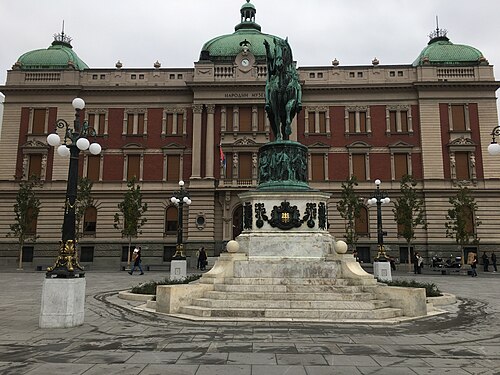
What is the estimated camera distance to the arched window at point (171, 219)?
136 ft

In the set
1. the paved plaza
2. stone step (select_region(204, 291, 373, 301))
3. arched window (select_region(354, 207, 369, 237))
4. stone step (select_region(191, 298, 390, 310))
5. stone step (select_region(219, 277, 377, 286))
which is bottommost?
the paved plaza

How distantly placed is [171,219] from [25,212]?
12.7 meters

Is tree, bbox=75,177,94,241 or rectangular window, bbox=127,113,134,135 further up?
rectangular window, bbox=127,113,134,135

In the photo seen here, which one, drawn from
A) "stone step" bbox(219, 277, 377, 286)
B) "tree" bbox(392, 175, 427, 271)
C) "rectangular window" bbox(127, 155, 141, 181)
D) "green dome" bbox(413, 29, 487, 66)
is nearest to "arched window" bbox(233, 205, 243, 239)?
"rectangular window" bbox(127, 155, 141, 181)

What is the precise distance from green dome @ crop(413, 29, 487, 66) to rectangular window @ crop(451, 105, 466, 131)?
15.8ft

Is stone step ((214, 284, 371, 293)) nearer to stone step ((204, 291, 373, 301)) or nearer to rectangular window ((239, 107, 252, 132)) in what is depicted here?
stone step ((204, 291, 373, 301))

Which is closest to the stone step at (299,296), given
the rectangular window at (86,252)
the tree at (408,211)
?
the tree at (408,211)

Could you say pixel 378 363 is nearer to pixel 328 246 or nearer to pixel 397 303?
pixel 397 303

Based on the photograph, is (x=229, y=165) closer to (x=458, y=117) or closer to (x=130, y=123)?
(x=130, y=123)

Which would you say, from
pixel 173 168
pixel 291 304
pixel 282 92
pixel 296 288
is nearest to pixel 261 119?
pixel 173 168

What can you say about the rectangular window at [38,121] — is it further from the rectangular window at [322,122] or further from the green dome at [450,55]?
the green dome at [450,55]

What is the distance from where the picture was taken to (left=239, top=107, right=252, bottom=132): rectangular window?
42.7 m

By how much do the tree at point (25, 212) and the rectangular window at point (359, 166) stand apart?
1176 inches

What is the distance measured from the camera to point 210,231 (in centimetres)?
4009
